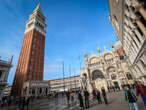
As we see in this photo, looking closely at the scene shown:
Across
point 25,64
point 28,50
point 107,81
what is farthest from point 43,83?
point 107,81

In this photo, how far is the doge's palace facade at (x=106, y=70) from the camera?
114ft

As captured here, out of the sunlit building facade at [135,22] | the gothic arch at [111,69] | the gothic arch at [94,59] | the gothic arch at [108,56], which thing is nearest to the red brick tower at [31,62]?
the gothic arch at [94,59]

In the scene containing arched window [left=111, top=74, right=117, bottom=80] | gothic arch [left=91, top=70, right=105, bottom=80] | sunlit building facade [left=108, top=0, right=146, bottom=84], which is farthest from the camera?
gothic arch [left=91, top=70, right=105, bottom=80]

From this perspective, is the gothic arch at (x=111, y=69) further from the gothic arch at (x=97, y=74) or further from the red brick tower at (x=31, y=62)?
the red brick tower at (x=31, y=62)

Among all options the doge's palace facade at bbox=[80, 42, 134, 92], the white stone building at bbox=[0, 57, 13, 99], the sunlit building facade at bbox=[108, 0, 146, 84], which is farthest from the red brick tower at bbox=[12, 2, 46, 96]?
the sunlit building facade at bbox=[108, 0, 146, 84]

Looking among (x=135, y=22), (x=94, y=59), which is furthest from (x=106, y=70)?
(x=135, y=22)

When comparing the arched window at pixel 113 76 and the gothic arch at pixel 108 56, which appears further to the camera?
the gothic arch at pixel 108 56

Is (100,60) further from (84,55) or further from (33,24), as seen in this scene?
(33,24)

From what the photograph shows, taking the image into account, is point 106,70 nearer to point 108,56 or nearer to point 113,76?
point 113,76

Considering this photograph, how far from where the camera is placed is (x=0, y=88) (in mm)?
24375

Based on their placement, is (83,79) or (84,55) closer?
(83,79)

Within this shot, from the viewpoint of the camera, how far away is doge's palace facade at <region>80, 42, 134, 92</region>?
1366 inches

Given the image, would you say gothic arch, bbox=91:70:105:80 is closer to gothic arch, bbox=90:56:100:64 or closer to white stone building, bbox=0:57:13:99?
gothic arch, bbox=90:56:100:64

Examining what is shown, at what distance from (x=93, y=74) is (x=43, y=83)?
28.0m
